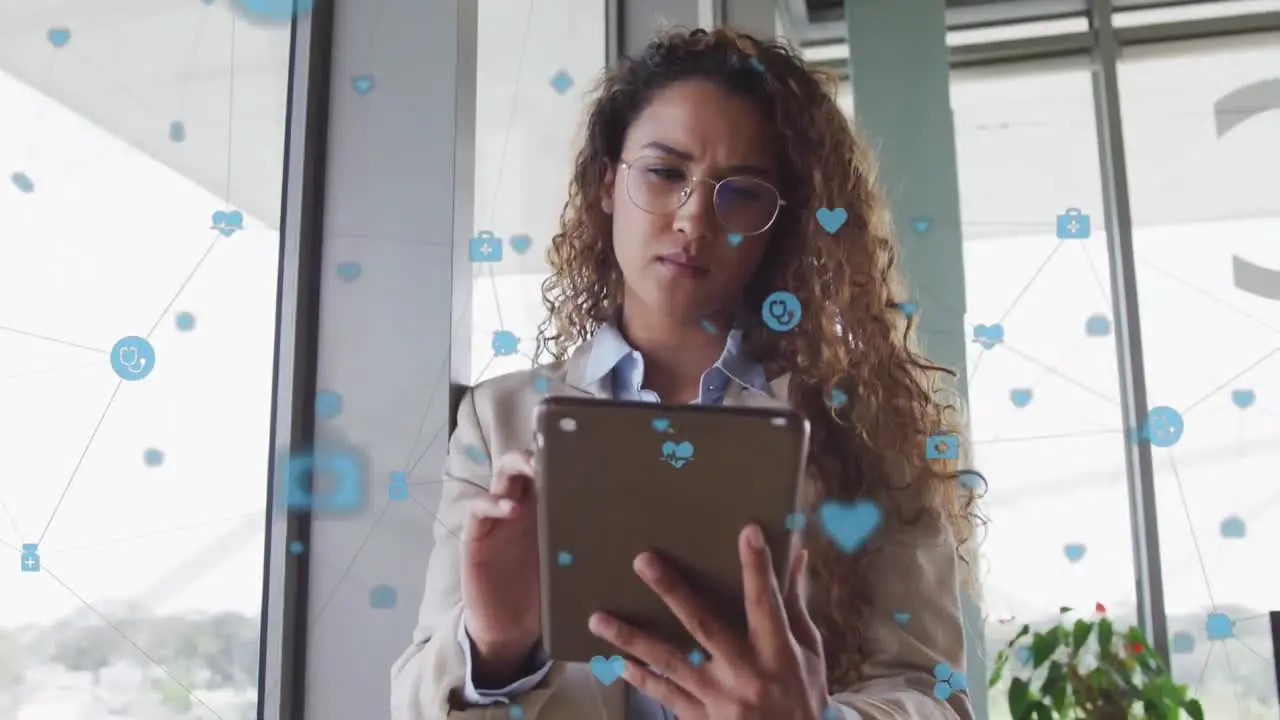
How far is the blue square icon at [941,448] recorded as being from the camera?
28.0 inches

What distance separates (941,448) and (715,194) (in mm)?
277

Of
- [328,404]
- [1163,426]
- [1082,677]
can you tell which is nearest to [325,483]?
[328,404]

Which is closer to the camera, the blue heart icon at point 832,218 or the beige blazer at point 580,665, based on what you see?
the beige blazer at point 580,665

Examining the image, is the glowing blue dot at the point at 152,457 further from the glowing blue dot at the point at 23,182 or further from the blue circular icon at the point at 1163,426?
the blue circular icon at the point at 1163,426

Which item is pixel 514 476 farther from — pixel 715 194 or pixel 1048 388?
pixel 1048 388

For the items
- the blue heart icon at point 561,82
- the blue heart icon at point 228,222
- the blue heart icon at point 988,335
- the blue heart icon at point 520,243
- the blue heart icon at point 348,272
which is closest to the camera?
the blue heart icon at point 228,222

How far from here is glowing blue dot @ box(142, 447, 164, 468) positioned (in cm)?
47

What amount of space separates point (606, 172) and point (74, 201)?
405 mm

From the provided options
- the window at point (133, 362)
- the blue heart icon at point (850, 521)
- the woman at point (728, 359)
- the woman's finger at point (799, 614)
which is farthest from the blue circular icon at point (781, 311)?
the window at point (133, 362)

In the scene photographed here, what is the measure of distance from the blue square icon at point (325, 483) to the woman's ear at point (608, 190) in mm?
282

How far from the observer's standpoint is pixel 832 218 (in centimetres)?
73

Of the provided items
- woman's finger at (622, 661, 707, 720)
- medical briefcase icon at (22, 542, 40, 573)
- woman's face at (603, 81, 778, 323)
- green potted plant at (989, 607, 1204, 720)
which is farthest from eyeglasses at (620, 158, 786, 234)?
green potted plant at (989, 607, 1204, 720)

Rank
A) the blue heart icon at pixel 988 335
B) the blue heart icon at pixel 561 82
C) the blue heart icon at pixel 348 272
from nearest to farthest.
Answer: the blue heart icon at pixel 348 272, the blue heart icon at pixel 561 82, the blue heart icon at pixel 988 335

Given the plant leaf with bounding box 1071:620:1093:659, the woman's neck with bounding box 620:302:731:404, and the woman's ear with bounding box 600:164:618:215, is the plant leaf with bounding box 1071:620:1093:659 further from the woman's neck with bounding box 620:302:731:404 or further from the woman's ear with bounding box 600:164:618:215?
the woman's ear with bounding box 600:164:618:215
